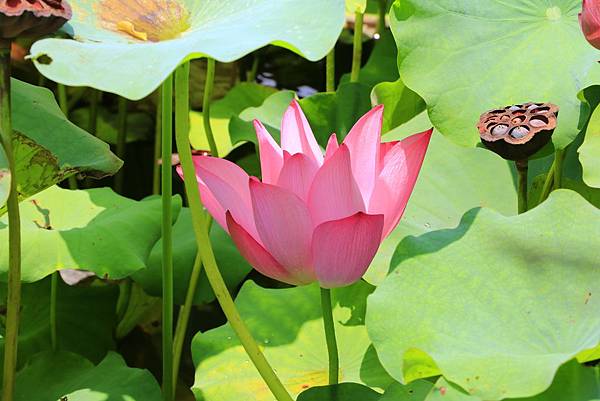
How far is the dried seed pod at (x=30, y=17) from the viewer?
2.69 feet

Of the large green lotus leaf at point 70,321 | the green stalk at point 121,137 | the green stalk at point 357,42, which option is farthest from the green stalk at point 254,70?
the large green lotus leaf at point 70,321

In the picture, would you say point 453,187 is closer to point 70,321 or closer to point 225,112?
point 70,321

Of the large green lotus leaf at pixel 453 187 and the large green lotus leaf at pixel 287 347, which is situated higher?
the large green lotus leaf at pixel 453 187

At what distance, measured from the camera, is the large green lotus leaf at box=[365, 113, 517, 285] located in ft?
3.72

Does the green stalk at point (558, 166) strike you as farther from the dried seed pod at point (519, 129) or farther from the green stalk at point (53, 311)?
the green stalk at point (53, 311)

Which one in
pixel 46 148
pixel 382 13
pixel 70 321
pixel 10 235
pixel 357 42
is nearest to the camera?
pixel 10 235

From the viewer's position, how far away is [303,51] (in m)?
0.78

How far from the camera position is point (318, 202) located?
2.87ft

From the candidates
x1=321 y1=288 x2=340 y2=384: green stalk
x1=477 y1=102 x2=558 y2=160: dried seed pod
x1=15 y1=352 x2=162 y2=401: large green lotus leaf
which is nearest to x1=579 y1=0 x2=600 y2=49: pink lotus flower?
x1=477 y1=102 x2=558 y2=160: dried seed pod

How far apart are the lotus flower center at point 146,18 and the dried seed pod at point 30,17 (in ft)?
0.40

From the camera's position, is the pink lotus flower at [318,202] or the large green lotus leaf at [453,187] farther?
the large green lotus leaf at [453,187]

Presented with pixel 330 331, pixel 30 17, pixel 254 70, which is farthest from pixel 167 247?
pixel 254 70

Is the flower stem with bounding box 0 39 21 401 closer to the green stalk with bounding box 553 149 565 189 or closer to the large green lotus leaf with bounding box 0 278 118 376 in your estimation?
the large green lotus leaf with bounding box 0 278 118 376

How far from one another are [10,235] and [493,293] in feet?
1.56
